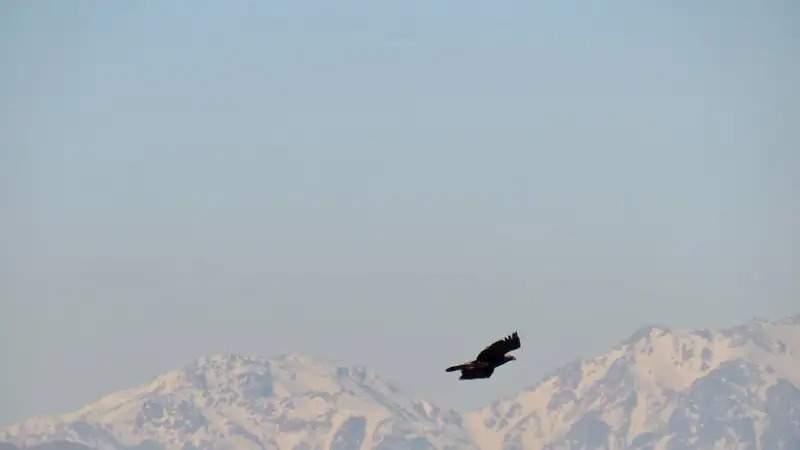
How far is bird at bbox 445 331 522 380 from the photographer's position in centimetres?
6369

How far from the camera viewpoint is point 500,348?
212ft

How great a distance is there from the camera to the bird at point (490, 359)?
209ft

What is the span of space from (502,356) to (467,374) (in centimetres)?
205

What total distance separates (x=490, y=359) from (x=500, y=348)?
0.58 meters

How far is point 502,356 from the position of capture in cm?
6525

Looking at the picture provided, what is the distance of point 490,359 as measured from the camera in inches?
2559

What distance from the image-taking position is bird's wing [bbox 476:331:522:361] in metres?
64.2

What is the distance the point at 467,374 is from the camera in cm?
6375

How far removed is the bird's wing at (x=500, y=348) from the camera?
211 ft
